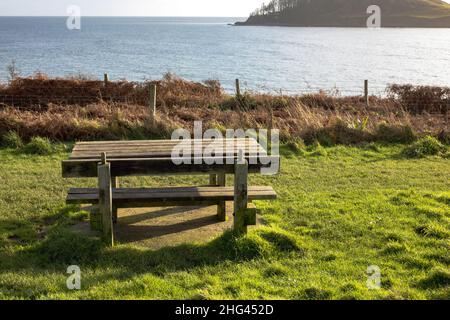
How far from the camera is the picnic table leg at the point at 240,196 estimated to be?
596 cm

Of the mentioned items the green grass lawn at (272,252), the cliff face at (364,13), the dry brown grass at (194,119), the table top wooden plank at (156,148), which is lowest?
the green grass lawn at (272,252)

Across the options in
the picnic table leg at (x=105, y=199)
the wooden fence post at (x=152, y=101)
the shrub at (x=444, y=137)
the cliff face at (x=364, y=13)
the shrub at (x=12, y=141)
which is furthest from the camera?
the cliff face at (x=364, y=13)

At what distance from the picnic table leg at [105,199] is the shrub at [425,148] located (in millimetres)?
7251

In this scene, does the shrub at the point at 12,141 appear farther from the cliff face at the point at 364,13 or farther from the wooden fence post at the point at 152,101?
the cliff face at the point at 364,13

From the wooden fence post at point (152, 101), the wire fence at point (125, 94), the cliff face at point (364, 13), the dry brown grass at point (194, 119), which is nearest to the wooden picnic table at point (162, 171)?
the dry brown grass at point (194, 119)

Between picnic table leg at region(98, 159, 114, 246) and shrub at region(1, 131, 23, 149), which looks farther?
shrub at region(1, 131, 23, 149)

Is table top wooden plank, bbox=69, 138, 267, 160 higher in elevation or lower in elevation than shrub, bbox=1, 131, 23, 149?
higher

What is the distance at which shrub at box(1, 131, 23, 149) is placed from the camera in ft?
37.3

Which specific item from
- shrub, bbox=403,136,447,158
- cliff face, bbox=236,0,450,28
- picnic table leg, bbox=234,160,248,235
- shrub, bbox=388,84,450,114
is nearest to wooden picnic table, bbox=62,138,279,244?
picnic table leg, bbox=234,160,248,235

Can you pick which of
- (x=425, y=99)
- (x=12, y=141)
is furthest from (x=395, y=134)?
(x=12, y=141)

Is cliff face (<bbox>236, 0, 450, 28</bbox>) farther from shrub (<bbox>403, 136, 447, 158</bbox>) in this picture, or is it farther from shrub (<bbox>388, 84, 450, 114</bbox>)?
shrub (<bbox>403, 136, 447, 158</bbox>)

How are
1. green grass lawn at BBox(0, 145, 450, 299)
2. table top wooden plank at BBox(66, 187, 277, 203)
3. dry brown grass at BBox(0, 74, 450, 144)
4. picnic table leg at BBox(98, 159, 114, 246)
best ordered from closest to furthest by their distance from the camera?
green grass lawn at BBox(0, 145, 450, 299) < picnic table leg at BBox(98, 159, 114, 246) < table top wooden plank at BBox(66, 187, 277, 203) < dry brown grass at BBox(0, 74, 450, 144)

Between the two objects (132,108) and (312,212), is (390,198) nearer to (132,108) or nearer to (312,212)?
(312,212)

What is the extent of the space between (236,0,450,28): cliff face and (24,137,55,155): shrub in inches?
5370
